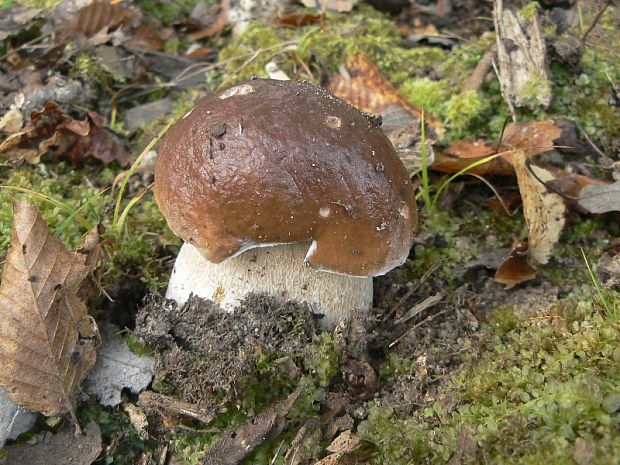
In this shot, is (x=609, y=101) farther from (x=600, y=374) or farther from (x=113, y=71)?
(x=113, y=71)

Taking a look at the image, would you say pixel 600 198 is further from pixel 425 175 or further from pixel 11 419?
pixel 11 419

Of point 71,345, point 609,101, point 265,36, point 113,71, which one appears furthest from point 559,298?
point 113,71

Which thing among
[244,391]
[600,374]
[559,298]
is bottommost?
[559,298]

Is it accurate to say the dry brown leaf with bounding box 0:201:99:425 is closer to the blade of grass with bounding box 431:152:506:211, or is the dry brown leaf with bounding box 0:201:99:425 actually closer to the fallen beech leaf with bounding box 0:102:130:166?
the fallen beech leaf with bounding box 0:102:130:166

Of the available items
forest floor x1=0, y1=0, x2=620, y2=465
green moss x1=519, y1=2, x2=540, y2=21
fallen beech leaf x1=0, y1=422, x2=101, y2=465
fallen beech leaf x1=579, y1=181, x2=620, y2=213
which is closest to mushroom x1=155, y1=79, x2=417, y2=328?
forest floor x1=0, y1=0, x2=620, y2=465

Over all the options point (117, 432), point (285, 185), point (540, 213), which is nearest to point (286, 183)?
point (285, 185)

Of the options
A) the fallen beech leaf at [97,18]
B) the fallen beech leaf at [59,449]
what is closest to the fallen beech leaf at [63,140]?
the fallen beech leaf at [97,18]
